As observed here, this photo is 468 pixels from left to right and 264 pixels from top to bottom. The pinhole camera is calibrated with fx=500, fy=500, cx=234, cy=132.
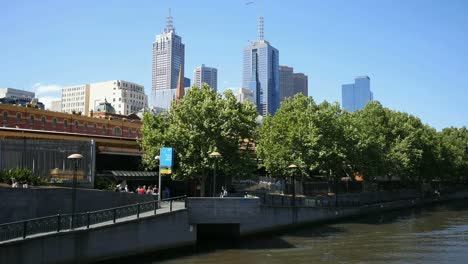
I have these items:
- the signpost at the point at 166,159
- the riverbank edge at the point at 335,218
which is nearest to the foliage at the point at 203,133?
the signpost at the point at 166,159

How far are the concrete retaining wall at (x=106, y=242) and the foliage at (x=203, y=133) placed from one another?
935 centimetres

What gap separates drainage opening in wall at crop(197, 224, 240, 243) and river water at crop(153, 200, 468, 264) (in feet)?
4.08

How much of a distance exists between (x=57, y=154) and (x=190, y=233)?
10.5 meters

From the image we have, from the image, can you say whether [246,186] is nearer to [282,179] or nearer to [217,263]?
[282,179]

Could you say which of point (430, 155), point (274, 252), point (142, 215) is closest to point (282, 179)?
point (274, 252)

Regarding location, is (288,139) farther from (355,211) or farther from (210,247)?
(210,247)

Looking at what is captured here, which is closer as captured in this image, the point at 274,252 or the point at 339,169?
the point at 274,252

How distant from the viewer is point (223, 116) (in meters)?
44.2

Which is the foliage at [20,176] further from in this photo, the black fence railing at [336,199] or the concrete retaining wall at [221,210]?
the black fence railing at [336,199]

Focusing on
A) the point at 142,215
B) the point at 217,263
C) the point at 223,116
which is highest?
the point at 223,116

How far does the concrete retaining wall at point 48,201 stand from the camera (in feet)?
82.0

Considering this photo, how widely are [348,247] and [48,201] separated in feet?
69.4

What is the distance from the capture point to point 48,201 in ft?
89.8

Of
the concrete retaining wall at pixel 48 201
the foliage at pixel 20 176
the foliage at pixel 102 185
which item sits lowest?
the concrete retaining wall at pixel 48 201
